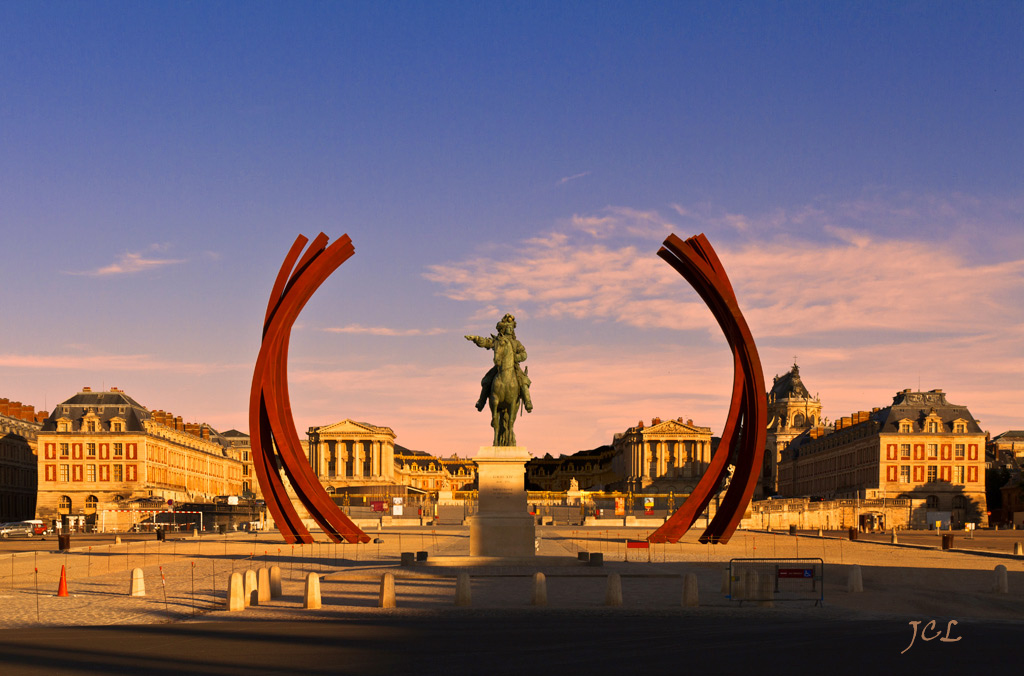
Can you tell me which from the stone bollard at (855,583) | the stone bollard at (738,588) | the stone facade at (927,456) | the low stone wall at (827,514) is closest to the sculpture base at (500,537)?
the stone bollard at (855,583)

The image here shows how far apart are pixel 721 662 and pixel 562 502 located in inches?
4554

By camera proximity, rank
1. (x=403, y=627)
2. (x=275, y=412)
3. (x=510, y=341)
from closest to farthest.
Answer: (x=403, y=627) < (x=510, y=341) < (x=275, y=412)

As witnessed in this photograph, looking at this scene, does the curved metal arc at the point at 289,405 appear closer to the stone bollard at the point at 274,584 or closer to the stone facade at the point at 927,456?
the stone bollard at the point at 274,584

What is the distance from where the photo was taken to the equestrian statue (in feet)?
120

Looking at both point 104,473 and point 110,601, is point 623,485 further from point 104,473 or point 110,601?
point 110,601

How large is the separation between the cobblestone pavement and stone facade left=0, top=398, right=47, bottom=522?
270ft

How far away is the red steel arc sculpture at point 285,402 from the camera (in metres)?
45.3

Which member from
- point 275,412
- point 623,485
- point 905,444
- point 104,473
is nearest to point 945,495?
point 905,444

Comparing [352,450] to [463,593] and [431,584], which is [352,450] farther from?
[463,593]

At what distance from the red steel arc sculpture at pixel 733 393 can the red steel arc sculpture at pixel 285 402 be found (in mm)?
13091

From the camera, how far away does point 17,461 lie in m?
130

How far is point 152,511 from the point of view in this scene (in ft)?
359

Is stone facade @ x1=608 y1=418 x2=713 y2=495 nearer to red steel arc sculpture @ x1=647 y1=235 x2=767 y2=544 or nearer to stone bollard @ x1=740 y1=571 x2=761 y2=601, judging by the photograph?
red steel arc sculpture @ x1=647 y1=235 x2=767 y2=544

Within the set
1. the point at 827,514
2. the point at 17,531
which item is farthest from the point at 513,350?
the point at 827,514
